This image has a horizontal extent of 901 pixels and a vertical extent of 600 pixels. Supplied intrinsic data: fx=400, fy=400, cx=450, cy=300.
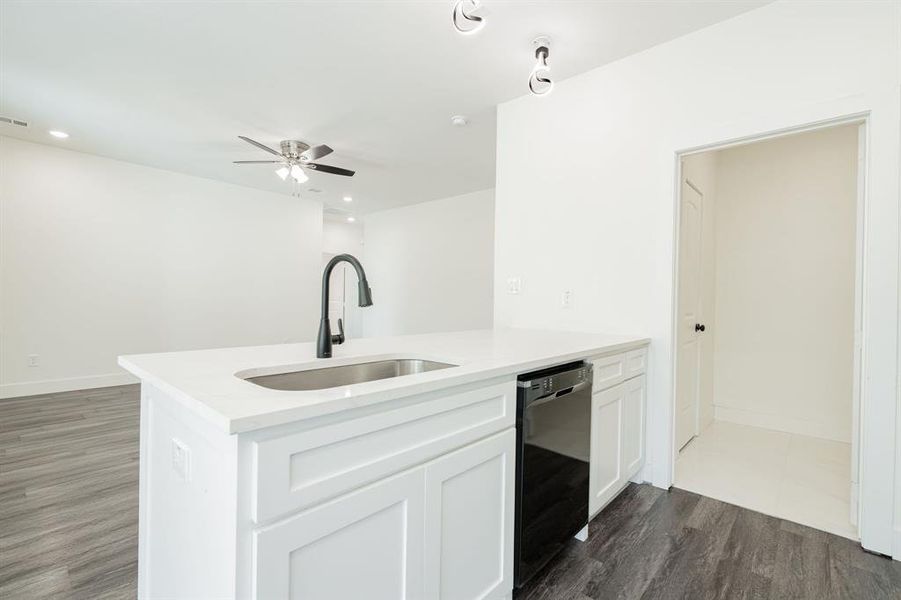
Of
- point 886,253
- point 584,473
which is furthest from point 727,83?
point 584,473

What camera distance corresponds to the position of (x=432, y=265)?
21.6 ft

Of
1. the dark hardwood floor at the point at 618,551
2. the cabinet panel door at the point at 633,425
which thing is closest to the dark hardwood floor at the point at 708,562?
the dark hardwood floor at the point at 618,551

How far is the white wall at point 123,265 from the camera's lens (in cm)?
425

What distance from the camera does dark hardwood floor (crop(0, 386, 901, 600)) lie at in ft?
5.04

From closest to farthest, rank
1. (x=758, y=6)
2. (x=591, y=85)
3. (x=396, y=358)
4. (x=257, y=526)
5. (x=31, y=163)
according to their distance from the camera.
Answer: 1. (x=257, y=526)
2. (x=396, y=358)
3. (x=758, y=6)
4. (x=591, y=85)
5. (x=31, y=163)

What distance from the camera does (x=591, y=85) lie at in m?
2.71

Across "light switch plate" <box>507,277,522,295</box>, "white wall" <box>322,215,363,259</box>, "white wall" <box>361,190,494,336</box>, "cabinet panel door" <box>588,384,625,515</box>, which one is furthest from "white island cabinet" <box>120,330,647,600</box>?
"white wall" <box>322,215,363,259</box>

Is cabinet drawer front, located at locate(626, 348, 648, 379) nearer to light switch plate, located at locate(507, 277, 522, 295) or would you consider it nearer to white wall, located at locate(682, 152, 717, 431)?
light switch plate, located at locate(507, 277, 522, 295)

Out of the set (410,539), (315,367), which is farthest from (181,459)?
(410,539)

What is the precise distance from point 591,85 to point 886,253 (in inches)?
72.6

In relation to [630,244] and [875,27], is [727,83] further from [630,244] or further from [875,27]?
[630,244]

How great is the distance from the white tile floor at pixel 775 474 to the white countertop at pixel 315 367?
3.42 ft

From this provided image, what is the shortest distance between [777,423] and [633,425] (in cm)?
215

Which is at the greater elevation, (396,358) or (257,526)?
(396,358)
